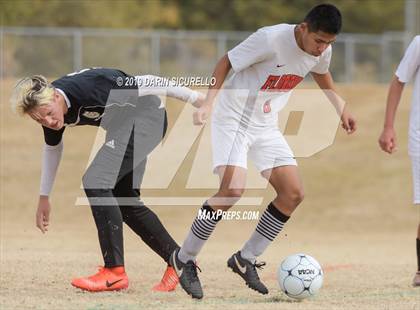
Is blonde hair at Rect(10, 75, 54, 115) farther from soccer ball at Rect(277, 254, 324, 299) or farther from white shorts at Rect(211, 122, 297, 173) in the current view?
soccer ball at Rect(277, 254, 324, 299)

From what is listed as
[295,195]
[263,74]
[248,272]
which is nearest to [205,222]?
[248,272]

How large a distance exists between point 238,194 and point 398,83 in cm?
218

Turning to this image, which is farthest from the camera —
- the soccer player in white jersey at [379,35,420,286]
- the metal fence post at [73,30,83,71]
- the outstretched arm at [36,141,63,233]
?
the metal fence post at [73,30,83,71]

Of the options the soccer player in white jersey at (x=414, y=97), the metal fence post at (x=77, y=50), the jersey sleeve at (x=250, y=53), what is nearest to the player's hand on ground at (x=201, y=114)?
the jersey sleeve at (x=250, y=53)

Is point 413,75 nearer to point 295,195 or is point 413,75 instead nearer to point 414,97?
point 414,97

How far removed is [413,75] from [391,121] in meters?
0.70

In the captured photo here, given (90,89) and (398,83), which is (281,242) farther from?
(90,89)

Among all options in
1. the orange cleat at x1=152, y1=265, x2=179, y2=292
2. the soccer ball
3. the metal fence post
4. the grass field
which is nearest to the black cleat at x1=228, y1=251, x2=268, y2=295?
the grass field

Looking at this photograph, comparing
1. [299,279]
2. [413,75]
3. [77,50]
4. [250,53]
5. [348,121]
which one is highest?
[250,53]

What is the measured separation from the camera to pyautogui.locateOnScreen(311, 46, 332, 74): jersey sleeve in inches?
325

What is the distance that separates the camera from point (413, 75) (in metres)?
9.07

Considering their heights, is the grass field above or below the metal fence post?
above

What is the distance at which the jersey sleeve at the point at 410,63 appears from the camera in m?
8.84

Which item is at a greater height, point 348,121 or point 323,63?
point 323,63
